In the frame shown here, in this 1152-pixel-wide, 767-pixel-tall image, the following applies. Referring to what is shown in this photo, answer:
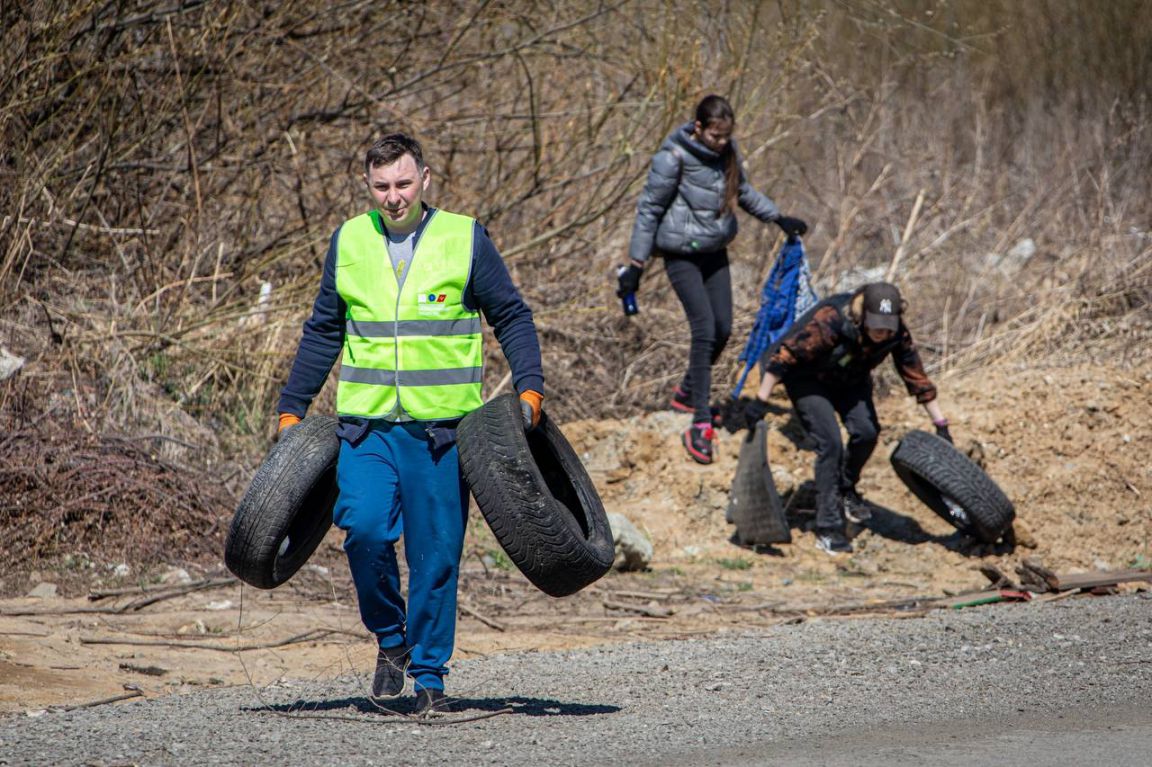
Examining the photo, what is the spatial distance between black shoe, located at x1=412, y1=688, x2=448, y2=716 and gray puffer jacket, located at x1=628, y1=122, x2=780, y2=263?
204 inches

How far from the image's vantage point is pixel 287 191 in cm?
1195

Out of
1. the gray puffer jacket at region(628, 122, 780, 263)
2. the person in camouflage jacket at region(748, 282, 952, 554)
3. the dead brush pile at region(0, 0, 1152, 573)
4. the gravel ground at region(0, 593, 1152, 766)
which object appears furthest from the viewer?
the dead brush pile at region(0, 0, 1152, 573)

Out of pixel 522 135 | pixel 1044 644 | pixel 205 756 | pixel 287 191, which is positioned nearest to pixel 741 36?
pixel 522 135

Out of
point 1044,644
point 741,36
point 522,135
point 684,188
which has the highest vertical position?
point 741,36

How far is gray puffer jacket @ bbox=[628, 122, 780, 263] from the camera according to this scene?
9469 millimetres

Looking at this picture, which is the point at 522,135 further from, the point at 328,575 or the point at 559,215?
the point at 328,575

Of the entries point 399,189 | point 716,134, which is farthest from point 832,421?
point 399,189

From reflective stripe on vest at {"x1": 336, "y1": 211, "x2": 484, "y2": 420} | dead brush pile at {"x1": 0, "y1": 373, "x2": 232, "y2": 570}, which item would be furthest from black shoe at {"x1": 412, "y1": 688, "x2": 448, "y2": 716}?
dead brush pile at {"x1": 0, "y1": 373, "x2": 232, "y2": 570}

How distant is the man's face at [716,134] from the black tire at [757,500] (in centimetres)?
190

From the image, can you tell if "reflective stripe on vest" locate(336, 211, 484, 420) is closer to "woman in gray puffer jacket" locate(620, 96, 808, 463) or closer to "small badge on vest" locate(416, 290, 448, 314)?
"small badge on vest" locate(416, 290, 448, 314)

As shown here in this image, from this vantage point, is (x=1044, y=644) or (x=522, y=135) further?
(x=522, y=135)

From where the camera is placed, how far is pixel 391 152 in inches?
184

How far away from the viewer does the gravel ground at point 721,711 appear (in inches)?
169

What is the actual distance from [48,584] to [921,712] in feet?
16.0
